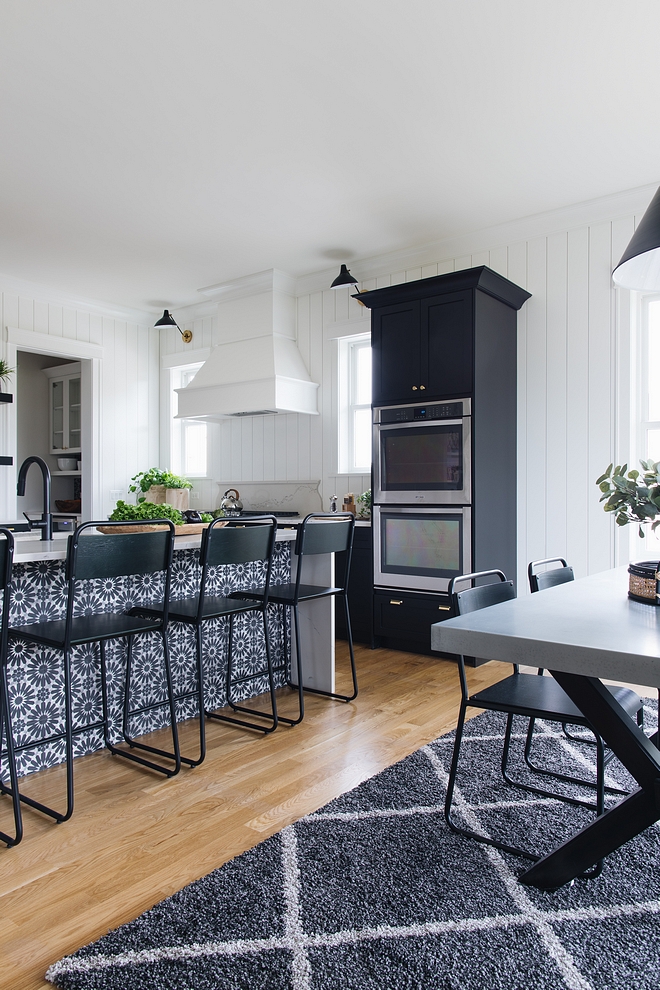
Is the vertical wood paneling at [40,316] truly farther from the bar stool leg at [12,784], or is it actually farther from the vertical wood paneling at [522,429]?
the bar stool leg at [12,784]

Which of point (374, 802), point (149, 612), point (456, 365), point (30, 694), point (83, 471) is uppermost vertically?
point (456, 365)

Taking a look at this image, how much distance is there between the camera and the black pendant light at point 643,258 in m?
1.46

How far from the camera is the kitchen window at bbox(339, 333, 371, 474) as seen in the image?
17.0 feet

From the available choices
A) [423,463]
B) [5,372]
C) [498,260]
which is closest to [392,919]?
[423,463]

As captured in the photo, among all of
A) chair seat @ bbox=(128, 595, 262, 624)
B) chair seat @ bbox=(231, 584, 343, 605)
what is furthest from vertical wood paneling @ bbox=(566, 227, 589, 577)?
chair seat @ bbox=(128, 595, 262, 624)

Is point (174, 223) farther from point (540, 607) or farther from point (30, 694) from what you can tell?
point (540, 607)

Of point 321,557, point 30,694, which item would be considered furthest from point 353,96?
point 30,694

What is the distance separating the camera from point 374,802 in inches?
85.2

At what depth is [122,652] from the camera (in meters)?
2.69

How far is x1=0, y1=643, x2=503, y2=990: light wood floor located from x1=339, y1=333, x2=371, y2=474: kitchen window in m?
2.36

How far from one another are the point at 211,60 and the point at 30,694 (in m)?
2.57

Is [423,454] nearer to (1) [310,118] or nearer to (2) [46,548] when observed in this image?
(1) [310,118]

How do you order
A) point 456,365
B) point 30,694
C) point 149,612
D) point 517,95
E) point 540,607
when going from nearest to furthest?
point 540,607, point 30,694, point 149,612, point 517,95, point 456,365

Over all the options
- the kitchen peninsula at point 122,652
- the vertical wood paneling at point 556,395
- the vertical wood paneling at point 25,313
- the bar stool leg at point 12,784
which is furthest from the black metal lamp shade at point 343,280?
the bar stool leg at point 12,784
